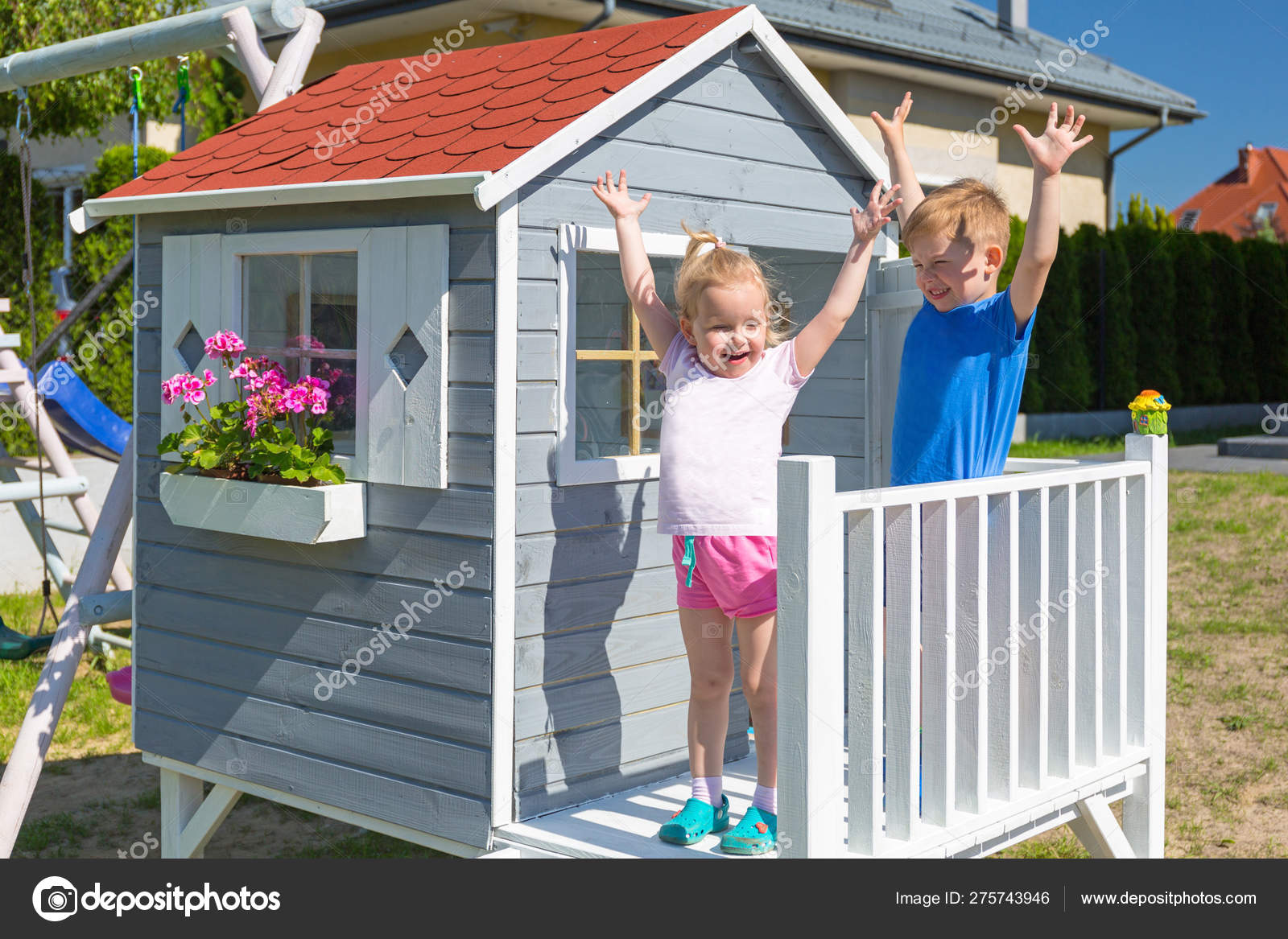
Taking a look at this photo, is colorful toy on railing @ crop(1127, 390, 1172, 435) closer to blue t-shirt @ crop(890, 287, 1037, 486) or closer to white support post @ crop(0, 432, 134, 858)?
blue t-shirt @ crop(890, 287, 1037, 486)

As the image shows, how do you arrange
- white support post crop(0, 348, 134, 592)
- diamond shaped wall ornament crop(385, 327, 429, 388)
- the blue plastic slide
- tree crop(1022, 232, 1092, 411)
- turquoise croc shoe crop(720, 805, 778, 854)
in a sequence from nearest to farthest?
turquoise croc shoe crop(720, 805, 778, 854) < diamond shaped wall ornament crop(385, 327, 429, 388) < white support post crop(0, 348, 134, 592) < the blue plastic slide < tree crop(1022, 232, 1092, 411)

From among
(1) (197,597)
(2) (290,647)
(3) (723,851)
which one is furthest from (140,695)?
(3) (723,851)

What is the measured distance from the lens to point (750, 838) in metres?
3.00

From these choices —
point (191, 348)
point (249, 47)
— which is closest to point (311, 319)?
point (191, 348)

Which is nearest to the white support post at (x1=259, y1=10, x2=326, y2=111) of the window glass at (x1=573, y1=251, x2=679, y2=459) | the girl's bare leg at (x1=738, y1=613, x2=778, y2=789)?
the window glass at (x1=573, y1=251, x2=679, y2=459)

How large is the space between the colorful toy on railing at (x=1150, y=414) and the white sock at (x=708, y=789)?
1.59m

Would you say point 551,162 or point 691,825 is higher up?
point 551,162

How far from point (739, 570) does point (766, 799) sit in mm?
583

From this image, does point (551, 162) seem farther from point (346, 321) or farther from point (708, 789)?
point (708, 789)

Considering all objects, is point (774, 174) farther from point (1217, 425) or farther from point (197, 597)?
point (1217, 425)

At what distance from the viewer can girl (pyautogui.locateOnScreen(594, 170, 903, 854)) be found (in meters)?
3.02

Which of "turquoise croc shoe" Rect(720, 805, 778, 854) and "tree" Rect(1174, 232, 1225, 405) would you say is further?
"tree" Rect(1174, 232, 1225, 405)

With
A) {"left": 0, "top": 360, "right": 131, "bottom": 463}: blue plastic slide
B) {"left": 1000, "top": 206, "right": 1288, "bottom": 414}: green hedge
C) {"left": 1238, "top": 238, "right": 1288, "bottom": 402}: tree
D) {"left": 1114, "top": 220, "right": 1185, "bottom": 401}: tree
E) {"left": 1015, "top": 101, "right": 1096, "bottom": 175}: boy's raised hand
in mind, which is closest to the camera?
{"left": 1015, "top": 101, "right": 1096, "bottom": 175}: boy's raised hand

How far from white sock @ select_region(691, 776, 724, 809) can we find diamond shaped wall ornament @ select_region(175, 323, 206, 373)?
6.76 ft
